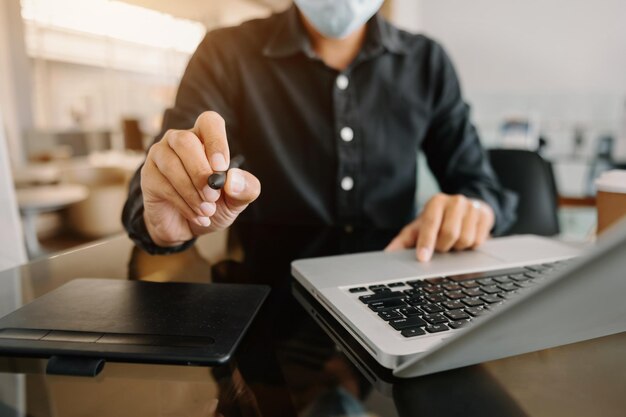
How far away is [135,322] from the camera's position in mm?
296

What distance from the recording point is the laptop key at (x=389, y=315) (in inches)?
11.0

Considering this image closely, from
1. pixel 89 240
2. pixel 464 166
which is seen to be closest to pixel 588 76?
pixel 464 166

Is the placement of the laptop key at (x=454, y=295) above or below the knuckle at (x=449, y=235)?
below

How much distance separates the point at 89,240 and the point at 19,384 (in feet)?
9.44

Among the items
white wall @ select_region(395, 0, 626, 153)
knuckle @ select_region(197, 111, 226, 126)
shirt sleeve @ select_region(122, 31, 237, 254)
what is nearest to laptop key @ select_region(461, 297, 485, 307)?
knuckle @ select_region(197, 111, 226, 126)

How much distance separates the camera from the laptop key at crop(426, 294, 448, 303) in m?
0.31

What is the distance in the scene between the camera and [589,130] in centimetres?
208

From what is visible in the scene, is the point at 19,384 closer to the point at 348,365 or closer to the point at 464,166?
the point at 348,365

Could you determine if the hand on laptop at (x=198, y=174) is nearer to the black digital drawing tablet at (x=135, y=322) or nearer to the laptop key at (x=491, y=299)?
the black digital drawing tablet at (x=135, y=322)

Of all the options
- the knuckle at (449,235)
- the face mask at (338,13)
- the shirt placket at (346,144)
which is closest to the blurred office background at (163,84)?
the shirt placket at (346,144)

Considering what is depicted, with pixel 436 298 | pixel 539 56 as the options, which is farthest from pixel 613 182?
pixel 539 56

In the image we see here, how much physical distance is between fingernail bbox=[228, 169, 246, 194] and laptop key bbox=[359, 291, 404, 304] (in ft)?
0.41

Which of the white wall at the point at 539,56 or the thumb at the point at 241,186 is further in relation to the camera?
the white wall at the point at 539,56

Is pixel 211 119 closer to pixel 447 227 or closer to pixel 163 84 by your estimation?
pixel 447 227
